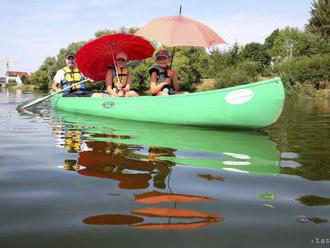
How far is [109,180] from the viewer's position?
2906 mm

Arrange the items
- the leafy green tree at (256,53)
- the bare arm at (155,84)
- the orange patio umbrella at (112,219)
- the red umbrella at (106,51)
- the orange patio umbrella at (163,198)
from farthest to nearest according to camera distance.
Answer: the leafy green tree at (256,53), the red umbrella at (106,51), the bare arm at (155,84), the orange patio umbrella at (163,198), the orange patio umbrella at (112,219)

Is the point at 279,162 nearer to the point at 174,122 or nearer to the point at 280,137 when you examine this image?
the point at 280,137

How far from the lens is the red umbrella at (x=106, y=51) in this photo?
8.30 m

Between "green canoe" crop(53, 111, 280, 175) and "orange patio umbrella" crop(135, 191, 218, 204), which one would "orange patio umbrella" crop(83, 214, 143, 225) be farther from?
"green canoe" crop(53, 111, 280, 175)

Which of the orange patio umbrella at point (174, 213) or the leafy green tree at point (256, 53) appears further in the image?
the leafy green tree at point (256, 53)

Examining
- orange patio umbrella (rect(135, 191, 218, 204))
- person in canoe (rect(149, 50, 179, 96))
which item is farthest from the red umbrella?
orange patio umbrella (rect(135, 191, 218, 204))

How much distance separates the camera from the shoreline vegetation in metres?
26.9

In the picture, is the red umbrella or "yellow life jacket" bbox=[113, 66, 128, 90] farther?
"yellow life jacket" bbox=[113, 66, 128, 90]

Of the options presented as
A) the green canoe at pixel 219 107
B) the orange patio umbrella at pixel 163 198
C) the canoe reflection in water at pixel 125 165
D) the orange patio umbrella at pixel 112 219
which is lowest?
the orange patio umbrella at pixel 112 219

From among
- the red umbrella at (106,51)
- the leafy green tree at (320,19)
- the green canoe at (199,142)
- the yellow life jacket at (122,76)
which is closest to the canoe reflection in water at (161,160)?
the green canoe at (199,142)

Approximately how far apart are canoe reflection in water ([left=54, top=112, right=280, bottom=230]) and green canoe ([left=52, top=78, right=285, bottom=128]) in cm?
20

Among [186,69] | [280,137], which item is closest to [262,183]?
[280,137]

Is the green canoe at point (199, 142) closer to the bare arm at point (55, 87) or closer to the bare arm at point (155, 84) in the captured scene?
the bare arm at point (155, 84)

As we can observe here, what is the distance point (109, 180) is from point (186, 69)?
29708mm
